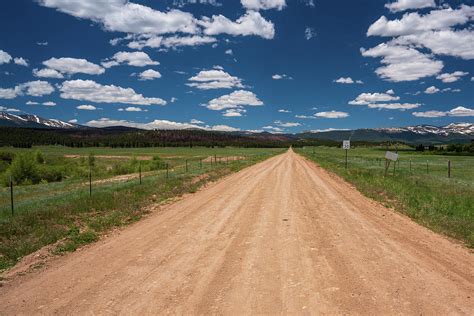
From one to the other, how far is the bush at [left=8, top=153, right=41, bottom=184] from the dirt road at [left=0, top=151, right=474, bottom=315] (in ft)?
123

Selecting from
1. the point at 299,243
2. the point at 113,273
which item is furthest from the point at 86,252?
the point at 299,243

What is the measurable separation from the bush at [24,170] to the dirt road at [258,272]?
37448mm

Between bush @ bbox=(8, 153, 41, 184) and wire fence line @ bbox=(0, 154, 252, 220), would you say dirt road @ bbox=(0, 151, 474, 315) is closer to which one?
wire fence line @ bbox=(0, 154, 252, 220)

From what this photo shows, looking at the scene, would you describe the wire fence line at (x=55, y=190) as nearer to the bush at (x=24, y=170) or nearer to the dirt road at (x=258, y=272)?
the dirt road at (x=258, y=272)

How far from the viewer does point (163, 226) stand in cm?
1165

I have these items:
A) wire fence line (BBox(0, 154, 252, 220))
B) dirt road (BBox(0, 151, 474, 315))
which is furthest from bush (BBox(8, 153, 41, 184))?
dirt road (BBox(0, 151, 474, 315))

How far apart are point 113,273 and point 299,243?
4404mm

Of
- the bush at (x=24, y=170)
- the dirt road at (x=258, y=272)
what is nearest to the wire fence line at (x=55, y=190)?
the dirt road at (x=258, y=272)

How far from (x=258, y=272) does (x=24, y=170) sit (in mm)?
44409

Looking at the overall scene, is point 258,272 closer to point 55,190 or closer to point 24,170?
point 55,190

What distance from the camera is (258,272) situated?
7.14m

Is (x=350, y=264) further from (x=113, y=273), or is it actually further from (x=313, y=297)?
(x=113, y=273)

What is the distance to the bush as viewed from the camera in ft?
140

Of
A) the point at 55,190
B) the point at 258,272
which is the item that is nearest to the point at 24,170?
the point at 55,190
